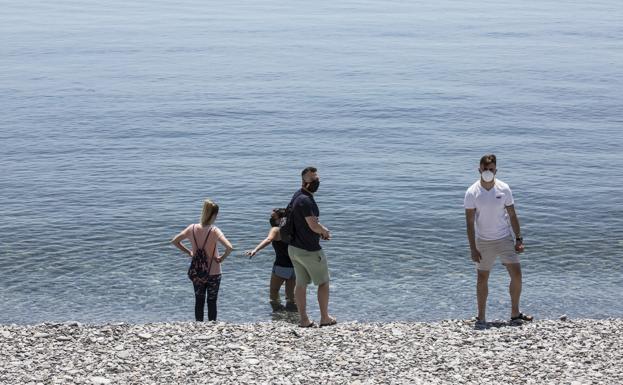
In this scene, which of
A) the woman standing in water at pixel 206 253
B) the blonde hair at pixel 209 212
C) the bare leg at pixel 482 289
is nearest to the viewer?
the bare leg at pixel 482 289

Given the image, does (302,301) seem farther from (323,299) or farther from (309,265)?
(309,265)

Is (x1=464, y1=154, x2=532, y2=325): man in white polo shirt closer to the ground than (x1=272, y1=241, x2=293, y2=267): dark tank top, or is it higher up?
higher up

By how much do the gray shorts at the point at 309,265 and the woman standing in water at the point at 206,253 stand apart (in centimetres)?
117

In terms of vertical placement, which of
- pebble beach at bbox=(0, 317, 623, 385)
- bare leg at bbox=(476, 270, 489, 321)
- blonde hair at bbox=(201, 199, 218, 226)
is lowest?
pebble beach at bbox=(0, 317, 623, 385)

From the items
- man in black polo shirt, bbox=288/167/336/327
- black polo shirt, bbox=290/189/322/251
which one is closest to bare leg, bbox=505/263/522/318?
man in black polo shirt, bbox=288/167/336/327

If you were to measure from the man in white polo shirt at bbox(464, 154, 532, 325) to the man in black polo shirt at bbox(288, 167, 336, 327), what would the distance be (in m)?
2.09

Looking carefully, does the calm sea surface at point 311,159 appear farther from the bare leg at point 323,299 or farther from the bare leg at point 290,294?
the bare leg at point 323,299

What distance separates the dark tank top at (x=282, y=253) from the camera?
1695cm

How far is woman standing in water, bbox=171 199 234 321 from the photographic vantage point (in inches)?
597

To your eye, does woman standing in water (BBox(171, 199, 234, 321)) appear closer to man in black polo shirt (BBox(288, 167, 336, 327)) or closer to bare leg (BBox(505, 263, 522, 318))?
man in black polo shirt (BBox(288, 167, 336, 327))

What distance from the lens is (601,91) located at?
2023 inches

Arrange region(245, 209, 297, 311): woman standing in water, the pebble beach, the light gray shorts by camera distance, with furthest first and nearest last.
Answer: region(245, 209, 297, 311): woman standing in water
the light gray shorts
the pebble beach

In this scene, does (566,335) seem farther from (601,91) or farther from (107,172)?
(601,91)

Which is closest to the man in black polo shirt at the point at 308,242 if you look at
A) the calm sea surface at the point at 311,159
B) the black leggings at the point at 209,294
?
the black leggings at the point at 209,294
